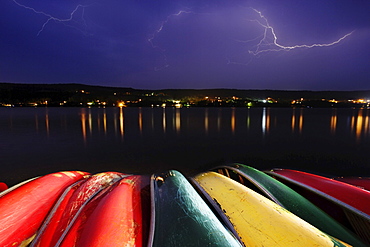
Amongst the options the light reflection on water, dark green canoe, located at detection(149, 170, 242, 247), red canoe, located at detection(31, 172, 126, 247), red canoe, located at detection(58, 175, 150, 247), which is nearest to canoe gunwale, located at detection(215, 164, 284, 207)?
dark green canoe, located at detection(149, 170, 242, 247)

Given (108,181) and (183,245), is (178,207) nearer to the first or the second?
(183,245)

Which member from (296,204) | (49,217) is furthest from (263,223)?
(49,217)

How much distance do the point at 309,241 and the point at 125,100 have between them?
5699 inches

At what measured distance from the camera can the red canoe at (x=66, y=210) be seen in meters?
1.68

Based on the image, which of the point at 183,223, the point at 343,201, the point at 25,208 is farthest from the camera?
the point at 343,201

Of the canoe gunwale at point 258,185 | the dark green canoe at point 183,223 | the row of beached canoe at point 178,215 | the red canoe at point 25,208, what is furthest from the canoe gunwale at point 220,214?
the red canoe at point 25,208

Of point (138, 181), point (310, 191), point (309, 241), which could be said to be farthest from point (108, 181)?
point (310, 191)

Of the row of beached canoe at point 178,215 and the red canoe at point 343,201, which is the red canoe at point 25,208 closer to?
the row of beached canoe at point 178,215

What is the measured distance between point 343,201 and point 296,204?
0.78 meters

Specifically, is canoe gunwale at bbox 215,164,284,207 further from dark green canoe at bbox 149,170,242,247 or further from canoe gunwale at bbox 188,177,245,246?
dark green canoe at bbox 149,170,242,247

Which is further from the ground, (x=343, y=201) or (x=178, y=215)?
(x=178, y=215)

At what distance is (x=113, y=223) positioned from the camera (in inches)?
62.3

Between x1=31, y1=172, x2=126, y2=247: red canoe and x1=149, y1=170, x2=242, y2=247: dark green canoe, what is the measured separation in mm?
857

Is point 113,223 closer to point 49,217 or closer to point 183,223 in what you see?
point 183,223
